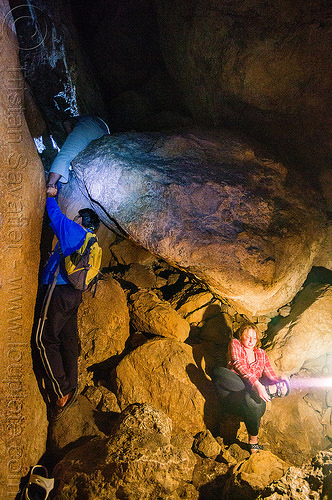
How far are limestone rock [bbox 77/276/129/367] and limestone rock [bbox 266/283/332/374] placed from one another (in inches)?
89.3

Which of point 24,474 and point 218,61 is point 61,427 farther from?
point 218,61

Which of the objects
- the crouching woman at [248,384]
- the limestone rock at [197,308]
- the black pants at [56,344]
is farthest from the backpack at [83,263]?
the crouching woman at [248,384]

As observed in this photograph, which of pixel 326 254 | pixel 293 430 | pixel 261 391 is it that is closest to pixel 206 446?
pixel 261 391

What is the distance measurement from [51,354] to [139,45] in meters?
6.04

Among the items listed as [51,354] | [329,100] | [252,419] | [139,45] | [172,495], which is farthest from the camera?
[139,45]

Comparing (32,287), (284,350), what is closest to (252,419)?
(284,350)

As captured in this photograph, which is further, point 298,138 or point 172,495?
point 298,138

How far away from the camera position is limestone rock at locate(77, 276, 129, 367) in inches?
149

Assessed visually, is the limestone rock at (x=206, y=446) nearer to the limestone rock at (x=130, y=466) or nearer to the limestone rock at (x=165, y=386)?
the limestone rock at (x=165, y=386)

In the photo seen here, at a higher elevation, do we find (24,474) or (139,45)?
(139,45)

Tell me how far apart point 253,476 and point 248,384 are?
3.06 ft

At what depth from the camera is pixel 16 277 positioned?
9.58 ft

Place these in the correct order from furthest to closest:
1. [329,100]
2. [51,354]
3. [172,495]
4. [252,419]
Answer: [329,100]
[252,419]
[51,354]
[172,495]

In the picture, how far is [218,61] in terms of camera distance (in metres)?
4.16
